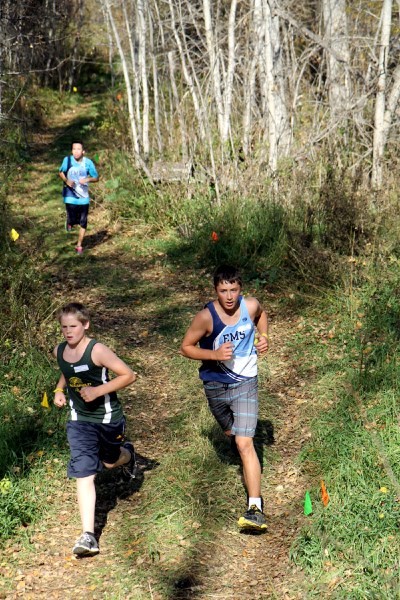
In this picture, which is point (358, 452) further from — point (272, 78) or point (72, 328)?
point (272, 78)

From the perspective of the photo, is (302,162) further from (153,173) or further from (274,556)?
(274,556)

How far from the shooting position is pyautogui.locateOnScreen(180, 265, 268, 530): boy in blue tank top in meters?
4.86

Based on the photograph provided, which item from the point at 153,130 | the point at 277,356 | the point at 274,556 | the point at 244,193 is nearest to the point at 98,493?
the point at 274,556

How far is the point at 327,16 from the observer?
11.8m

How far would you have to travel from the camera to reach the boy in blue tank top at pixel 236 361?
15.9 feet

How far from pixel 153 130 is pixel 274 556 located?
32.4 feet

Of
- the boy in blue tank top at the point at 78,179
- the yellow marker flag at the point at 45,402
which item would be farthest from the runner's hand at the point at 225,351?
the boy in blue tank top at the point at 78,179

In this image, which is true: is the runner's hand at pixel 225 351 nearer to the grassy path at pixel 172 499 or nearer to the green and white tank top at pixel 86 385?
the green and white tank top at pixel 86 385

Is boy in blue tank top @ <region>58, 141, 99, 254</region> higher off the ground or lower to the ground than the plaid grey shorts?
higher

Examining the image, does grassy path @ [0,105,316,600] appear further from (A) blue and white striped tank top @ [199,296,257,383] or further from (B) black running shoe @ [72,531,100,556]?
(A) blue and white striped tank top @ [199,296,257,383]

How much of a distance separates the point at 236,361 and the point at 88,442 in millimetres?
1125

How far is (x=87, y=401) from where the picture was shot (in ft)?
15.4

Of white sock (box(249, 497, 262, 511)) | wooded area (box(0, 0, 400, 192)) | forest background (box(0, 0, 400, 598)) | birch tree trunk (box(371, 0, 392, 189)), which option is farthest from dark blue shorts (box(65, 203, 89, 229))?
white sock (box(249, 497, 262, 511))

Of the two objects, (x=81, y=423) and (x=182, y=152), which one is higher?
(x=182, y=152)
